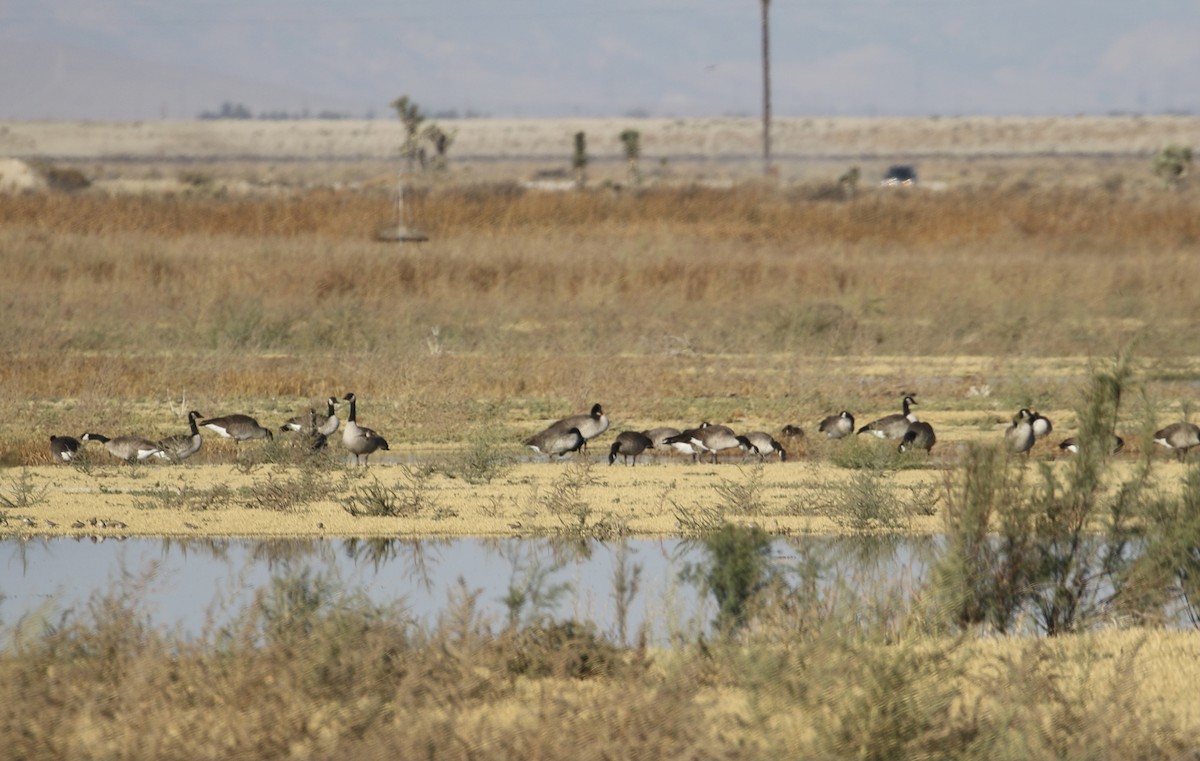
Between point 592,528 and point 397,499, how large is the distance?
1.94 metres

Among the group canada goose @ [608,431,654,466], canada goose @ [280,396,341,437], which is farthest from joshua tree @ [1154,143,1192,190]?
canada goose @ [280,396,341,437]

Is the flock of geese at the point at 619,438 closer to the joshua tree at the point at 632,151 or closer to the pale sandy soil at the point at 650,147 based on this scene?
the joshua tree at the point at 632,151

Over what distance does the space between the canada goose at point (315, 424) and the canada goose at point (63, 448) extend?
6.63 feet

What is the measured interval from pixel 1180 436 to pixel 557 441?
5914mm

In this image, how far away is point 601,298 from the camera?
29.7 metres

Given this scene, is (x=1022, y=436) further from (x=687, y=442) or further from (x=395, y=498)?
(x=395, y=498)

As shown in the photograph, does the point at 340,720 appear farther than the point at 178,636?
No

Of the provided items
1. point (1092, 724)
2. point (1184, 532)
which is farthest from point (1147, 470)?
point (1092, 724)

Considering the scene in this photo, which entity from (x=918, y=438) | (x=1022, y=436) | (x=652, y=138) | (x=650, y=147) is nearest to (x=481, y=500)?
(x=918, y=438)

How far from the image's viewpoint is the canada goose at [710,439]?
16203mm

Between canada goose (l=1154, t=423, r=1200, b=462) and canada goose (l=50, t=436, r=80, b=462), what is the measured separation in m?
10.2

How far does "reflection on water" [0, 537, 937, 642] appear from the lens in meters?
9.40

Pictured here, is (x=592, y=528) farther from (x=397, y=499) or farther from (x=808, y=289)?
(x=808, y=289)

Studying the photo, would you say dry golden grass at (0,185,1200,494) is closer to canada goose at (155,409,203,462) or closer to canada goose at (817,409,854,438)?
canada goose at (817,409,854,438)
